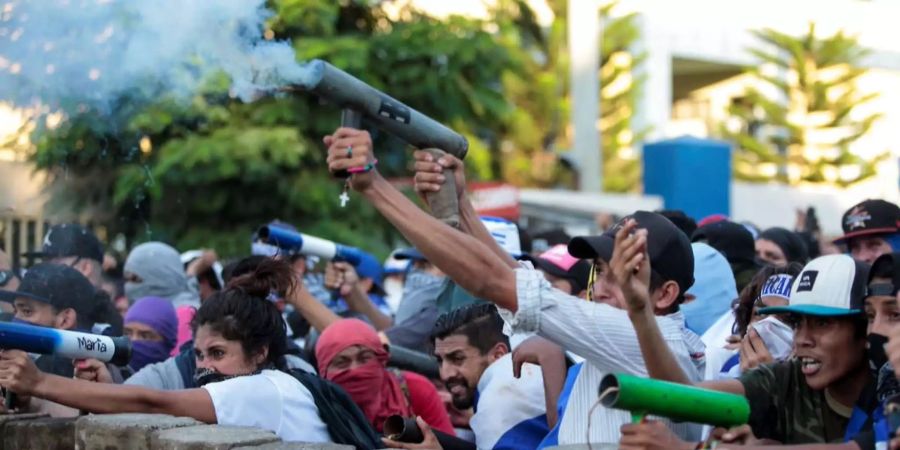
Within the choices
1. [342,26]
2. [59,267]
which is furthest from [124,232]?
[59,267]

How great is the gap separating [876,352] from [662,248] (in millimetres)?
702

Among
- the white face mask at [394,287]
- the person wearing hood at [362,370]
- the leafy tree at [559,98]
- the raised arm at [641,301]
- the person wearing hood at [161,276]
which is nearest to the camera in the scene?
the raised arm at [641,301]

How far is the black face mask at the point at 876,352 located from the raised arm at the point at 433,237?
1.02 m

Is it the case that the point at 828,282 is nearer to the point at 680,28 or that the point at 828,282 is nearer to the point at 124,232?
the point at 124,232

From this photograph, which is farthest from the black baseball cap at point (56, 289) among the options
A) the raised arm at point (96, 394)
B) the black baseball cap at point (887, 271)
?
the black baseball cap at point (887, 271)

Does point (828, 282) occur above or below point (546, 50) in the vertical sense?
below

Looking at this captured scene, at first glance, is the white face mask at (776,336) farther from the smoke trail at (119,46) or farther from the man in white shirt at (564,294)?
the smoke trail at (119,46)

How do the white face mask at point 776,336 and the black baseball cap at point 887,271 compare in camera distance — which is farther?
the white face mask at point 776,336

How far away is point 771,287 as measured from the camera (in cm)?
531

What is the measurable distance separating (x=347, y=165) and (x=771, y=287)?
187cm

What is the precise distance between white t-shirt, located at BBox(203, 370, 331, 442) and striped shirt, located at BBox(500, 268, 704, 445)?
42.7 inches

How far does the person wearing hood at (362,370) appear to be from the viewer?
593 cm

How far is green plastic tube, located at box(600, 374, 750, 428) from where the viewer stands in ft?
10.7

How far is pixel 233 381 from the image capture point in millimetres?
4902
